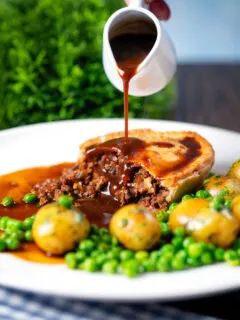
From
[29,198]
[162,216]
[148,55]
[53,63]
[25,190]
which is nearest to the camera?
[162,216]

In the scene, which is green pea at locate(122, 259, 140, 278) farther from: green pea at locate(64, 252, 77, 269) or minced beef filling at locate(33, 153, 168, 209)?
minced beef filling at locate(33, 153, 168, 209)

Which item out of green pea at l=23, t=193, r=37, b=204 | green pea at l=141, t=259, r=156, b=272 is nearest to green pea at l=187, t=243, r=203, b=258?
green pea at l=141, t=259, r=156, b=272

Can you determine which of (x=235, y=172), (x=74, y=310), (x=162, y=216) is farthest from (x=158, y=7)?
(x=74, y=310)

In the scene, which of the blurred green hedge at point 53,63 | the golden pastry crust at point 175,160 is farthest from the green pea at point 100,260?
the blurred green hedge at point 53,63

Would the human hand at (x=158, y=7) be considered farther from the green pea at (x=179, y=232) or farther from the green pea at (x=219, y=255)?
the green pea at (x=219, y=255)

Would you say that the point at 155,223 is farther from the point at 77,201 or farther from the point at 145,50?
the point at 145,50

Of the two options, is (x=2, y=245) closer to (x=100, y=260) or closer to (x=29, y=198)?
(x=100, y=260)
